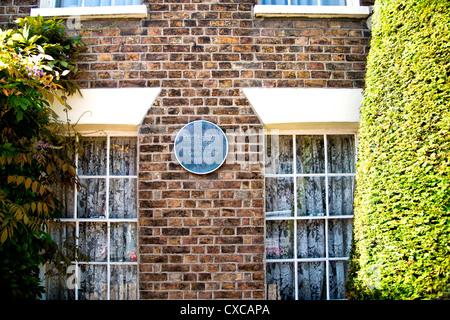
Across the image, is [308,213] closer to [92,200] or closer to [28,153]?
[92,200]

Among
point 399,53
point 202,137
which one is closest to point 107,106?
point 202,137

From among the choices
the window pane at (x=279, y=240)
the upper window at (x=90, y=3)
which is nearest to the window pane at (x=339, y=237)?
the window pane at (x=279, y=240)

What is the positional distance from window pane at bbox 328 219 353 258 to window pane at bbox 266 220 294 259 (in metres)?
0.42

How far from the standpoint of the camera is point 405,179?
2.64 meters

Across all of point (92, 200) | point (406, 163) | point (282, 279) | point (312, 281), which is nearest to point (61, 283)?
point (92, 200)

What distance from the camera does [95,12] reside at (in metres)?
3.51

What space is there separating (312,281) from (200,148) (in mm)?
1842

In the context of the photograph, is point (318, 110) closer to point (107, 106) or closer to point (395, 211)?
point (395, 211)

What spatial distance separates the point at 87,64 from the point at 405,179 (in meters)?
3.25

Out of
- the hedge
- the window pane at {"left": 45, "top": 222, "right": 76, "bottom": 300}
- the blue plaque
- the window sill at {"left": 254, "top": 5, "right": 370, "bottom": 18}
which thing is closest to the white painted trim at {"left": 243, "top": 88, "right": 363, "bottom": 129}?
the hedge

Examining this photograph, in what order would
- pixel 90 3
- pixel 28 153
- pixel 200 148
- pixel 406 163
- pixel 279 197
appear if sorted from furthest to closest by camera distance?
pixel 90 3 → pixel 279 197 → pixel 200 148 → pixel 28 153 → pixel 406 163

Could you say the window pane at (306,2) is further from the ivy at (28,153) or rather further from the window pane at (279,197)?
the ivy at (28,153)

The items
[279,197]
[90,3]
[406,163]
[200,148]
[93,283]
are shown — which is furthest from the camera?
[90,3]

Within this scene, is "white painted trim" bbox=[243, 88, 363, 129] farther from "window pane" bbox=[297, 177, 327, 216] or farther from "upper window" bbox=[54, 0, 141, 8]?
"upper window" bbox=[54, 0, 141, 8]
